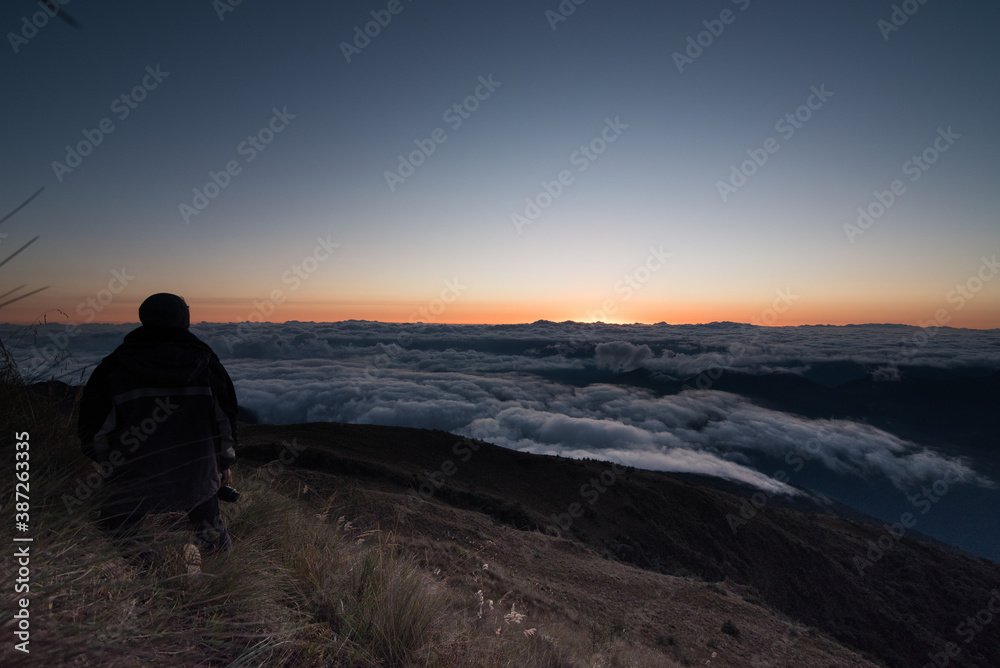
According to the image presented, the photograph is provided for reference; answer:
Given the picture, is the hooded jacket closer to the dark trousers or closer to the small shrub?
the dark trousers

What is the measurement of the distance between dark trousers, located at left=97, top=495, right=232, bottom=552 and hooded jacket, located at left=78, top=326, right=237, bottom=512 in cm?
6

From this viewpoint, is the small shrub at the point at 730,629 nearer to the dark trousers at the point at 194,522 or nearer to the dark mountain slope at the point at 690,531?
the dark mountain slope at the point at 690,531

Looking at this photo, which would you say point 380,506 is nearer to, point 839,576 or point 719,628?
point 719,628

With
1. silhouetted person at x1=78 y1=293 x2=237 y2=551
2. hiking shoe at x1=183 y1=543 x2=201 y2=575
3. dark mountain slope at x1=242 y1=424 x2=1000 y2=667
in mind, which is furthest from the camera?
dark mountain slope at x1=242 y1=424 x2=1000 y2=667

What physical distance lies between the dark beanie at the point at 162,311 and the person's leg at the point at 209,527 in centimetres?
119

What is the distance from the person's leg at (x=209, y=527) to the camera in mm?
2855

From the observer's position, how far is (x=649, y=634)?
9.34m

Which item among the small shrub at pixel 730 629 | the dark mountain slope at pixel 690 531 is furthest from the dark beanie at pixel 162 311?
the dark mountain slope at pixel 690 531

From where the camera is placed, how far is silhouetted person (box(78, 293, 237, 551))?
2.64 meters

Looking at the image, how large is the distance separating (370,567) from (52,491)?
1934 mm

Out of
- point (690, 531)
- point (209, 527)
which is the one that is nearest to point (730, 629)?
point (209, 527)

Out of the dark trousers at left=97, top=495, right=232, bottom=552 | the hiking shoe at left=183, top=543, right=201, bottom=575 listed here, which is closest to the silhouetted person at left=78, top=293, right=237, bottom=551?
the dark trousers at left=97, top=495, right=232, bottom=552

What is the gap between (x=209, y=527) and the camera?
2.91m

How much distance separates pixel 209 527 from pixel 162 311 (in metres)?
1.42
